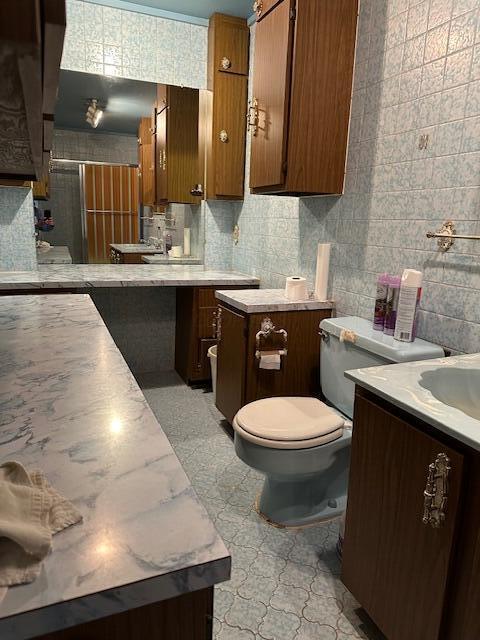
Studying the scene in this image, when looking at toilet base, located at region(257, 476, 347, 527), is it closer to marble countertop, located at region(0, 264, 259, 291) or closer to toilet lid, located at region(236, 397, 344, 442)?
toilet lid, located at region(236, 397, 344, 442)

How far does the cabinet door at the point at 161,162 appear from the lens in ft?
10.6

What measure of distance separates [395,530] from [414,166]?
132cm

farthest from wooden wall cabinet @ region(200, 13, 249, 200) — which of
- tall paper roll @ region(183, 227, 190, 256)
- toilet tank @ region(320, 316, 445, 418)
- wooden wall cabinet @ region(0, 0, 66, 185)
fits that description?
wooden wall cabinet @ region(0, 0, 66, 185)

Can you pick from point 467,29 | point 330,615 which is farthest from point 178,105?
point 330,615

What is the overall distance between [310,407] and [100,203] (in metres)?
2.21

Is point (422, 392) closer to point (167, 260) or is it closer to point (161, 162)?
point (167, 260)

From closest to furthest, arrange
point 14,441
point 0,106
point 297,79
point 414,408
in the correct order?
point 0,106, point 14,441, point 414,408, point 297,79

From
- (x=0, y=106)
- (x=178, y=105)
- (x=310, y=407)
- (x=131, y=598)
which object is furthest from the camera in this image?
(x=178, y=105)

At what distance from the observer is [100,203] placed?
3199mm

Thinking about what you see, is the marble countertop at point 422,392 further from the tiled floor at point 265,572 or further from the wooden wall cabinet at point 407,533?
the tiled floor at point 265,572

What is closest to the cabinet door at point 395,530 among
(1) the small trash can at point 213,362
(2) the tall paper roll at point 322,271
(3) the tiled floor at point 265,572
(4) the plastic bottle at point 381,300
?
(3) the tiled floor at point 265,572

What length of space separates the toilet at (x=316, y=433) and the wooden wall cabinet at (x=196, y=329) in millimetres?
1167

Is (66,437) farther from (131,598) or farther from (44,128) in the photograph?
(44,128)

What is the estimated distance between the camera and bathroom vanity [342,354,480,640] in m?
0.96
